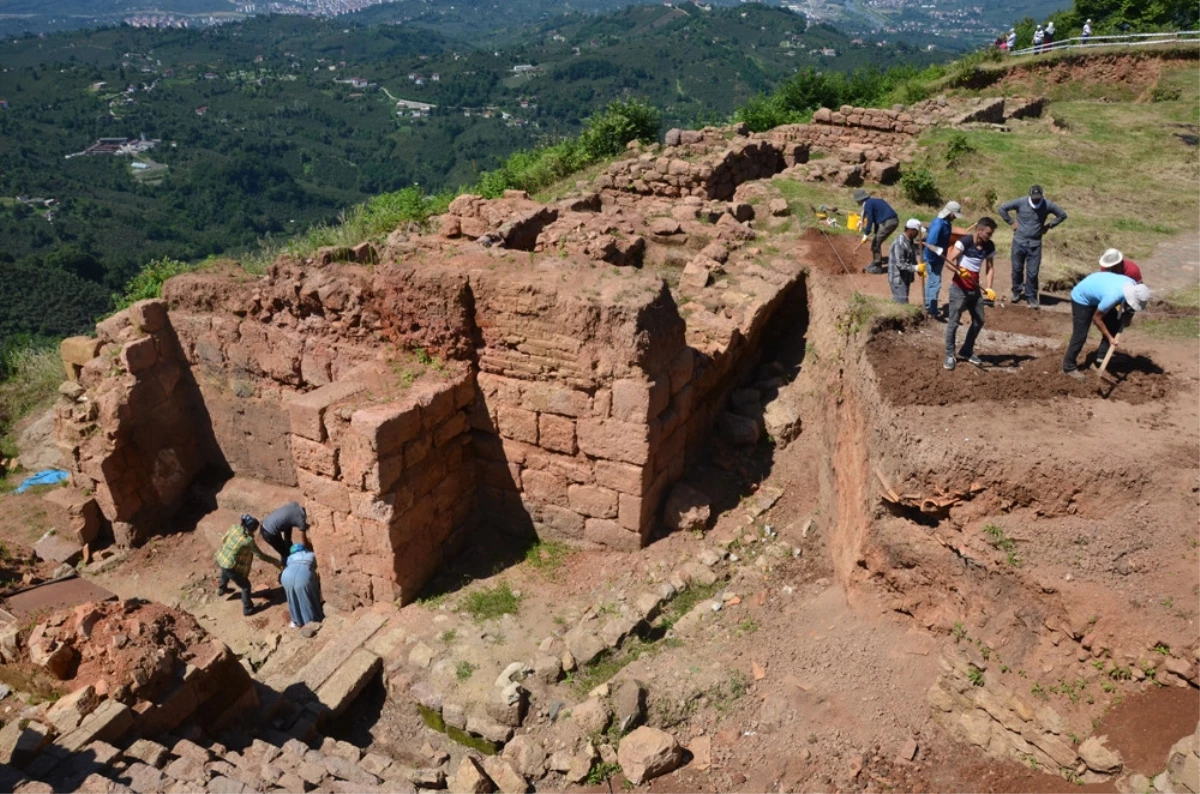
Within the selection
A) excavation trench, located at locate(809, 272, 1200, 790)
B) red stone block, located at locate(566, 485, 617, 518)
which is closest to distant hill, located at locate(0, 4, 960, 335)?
red stone block, located at locate(566, 485, 617, 518)

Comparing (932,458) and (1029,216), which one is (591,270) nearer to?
(932,458)

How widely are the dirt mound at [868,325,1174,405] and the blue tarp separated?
40.4 feet

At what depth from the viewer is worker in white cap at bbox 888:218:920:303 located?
409 inches

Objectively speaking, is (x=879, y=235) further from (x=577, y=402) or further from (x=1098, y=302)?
(x=577, y=402)

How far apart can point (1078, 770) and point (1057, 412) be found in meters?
3.16

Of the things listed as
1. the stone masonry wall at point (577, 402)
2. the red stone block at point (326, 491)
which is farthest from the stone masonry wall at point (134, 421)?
the stone masonry wall at point (577, 402)

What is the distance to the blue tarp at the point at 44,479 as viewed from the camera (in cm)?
1287

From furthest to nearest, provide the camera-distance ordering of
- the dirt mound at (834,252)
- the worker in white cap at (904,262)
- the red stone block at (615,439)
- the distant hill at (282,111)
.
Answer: the distant hill at (282,111), the dirt mound at (834,252), the worker in white cap at (904,262), the red stone block at (615,439)

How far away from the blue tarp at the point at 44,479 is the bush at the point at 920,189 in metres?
16.1

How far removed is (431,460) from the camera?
8.66 m

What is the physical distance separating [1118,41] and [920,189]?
21776mm

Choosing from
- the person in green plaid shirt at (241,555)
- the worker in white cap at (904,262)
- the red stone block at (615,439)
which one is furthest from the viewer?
the worker in white cap at (904,262)

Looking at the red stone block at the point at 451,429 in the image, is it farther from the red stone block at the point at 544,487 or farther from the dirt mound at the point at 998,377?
the dirt mound at the point at 998,377

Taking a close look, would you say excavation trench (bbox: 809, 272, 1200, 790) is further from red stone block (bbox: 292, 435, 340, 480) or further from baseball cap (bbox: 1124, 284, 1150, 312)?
red stone block (bbox: 292, 435, 340, 480)
